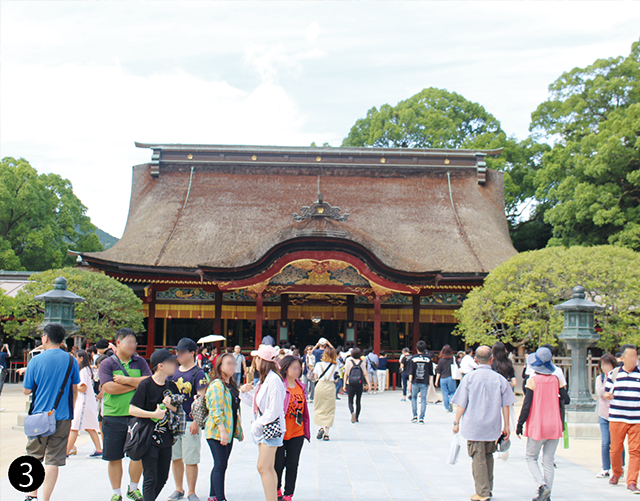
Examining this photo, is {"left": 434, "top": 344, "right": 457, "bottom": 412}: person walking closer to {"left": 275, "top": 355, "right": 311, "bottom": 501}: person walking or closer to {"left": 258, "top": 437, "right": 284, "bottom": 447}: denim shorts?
{"left": 275, "top": 355, "right": 311, "bottom": 501}: person walking

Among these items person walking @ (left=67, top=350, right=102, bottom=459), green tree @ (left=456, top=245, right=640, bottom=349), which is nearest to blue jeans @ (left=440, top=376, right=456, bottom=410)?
green tree @ (left=456, top=245, right=640, bottom=349)

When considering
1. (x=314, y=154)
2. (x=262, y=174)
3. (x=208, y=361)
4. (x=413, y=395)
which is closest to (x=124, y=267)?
(x=208, y=361)

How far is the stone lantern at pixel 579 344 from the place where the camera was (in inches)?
435

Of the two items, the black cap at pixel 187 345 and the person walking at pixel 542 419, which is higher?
the black cap at pixel 187 345

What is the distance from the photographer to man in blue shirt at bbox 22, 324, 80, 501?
5.69 m

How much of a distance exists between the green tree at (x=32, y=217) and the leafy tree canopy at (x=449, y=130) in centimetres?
1898

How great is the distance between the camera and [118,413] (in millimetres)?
5801

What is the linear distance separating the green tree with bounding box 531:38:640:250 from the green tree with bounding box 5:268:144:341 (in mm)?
17167

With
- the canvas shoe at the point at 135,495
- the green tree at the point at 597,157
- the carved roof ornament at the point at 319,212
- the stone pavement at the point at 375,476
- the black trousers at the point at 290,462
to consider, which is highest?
the green tree at the point at 597,157

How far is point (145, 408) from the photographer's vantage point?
5395mm

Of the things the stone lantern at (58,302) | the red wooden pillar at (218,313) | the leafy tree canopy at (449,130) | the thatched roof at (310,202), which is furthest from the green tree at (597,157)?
the stone lantern at (58,302)

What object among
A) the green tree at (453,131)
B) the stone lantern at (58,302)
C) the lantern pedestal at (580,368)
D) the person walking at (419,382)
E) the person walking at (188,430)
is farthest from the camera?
the green tree at (453,131)

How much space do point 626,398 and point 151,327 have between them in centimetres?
1717

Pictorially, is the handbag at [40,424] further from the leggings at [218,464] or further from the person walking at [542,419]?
the person walking at [542,419]
